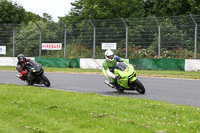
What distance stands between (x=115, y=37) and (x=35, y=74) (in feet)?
40.0

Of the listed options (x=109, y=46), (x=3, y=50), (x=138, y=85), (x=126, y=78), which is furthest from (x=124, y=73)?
(x=3, y=50)

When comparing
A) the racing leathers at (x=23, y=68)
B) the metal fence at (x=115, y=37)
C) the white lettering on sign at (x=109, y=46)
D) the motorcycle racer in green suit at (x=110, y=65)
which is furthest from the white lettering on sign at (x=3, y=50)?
the motorcycle racer in green suit at (x=110, y=65)

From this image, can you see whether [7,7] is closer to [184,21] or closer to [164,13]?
[164,13]

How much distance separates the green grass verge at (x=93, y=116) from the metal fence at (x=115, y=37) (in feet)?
46.3

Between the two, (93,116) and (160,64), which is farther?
(160,64)

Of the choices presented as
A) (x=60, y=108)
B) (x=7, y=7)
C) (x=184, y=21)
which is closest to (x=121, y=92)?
(x=60, y=108)

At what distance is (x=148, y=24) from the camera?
23.0 meters

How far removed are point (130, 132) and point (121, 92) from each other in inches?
218

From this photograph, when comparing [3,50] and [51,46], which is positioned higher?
[51,46]

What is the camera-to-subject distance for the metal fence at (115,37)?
22.0 metres

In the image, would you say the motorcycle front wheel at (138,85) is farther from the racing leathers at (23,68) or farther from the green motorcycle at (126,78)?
the racing leathers at (23,68)

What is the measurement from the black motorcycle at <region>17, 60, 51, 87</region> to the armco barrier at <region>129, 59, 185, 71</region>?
10509 millimetres

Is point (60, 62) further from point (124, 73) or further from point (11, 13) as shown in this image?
point (11, 13)

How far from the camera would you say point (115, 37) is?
24.3 m
